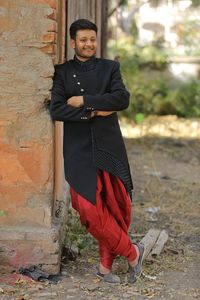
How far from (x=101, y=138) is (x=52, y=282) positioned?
104cm

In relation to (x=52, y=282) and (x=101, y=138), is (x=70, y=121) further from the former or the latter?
(x=52, y=282)

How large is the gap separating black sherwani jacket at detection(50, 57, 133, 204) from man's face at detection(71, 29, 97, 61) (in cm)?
5

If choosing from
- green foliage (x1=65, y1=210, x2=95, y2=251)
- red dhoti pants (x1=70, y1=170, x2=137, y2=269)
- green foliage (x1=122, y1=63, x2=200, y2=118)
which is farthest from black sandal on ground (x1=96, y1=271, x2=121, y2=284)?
green foliage (x1=122, y1=63, x2=200, y2=118)

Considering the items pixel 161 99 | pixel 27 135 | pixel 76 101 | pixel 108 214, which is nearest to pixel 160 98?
pixel 161 99

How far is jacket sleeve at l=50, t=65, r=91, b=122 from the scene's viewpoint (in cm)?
382

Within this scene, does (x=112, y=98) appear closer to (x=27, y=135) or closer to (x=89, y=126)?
(x=89, y=126)

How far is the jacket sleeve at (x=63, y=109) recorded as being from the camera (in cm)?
382

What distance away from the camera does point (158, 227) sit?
19.1ft

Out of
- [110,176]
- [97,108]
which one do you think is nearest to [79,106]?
[97,108]

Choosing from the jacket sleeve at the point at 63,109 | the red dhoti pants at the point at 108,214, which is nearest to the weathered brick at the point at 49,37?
the jacket sleeve at the point at 63,109

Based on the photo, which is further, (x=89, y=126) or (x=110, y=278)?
(x=110, y=278)

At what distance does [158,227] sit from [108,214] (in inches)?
74.5

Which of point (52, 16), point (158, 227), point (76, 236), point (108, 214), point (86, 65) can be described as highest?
point (52, 16)

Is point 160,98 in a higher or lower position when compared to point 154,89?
lower
